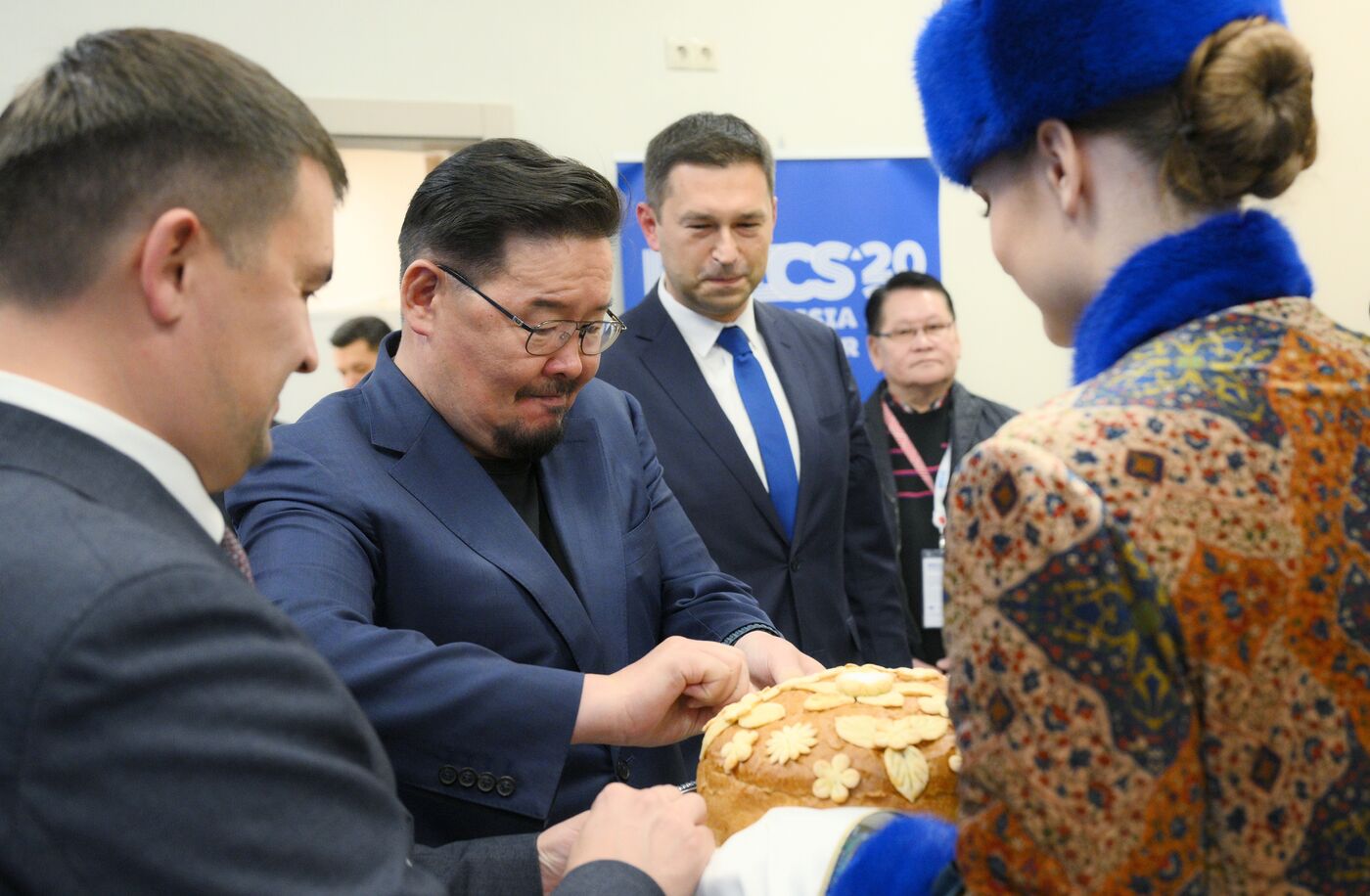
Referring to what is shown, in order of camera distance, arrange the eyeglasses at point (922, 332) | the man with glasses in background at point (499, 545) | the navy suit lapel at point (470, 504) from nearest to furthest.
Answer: the man with glasses in background at point (499, 545) < the navy suit lapel at point (470, 504) < the eyeglasses at point (922, 332)

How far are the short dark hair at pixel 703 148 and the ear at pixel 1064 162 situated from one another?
236 cm

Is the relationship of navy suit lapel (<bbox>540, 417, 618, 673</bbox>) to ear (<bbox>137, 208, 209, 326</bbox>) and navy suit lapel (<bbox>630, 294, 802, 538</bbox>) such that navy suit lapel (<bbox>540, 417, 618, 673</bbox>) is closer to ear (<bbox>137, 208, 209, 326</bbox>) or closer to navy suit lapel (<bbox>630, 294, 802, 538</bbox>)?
ear (<bbox>137, 208, 209, 326</bbox>)

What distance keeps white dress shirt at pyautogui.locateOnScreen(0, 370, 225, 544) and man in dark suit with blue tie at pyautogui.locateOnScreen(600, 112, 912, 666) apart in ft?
7.18

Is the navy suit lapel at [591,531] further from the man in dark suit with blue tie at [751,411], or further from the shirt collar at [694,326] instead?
the shirt collar at [694,326]

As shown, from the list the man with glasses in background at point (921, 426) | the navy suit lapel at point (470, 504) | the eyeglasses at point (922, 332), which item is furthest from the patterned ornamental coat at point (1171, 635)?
the eyeglasses at point (922, 332)

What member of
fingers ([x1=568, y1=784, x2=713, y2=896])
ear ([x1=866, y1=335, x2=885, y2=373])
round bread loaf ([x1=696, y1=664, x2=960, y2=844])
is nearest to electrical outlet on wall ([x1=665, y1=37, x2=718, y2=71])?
ear ([x1=866, y1=335, x2=885, y2=373])

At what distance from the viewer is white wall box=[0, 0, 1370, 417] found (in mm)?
4879

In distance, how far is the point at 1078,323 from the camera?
3.72 feet

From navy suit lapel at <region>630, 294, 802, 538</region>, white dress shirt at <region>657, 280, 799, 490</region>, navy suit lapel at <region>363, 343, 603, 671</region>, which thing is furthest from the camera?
white dress shirt at <region>657, 280, 799, 490</region>

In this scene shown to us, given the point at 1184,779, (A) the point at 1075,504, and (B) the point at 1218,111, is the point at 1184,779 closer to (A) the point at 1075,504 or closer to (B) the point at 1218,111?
(A) the point at 1075,504

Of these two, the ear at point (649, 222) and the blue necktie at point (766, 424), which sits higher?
the ear at point (649, 222)

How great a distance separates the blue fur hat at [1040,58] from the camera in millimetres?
1032

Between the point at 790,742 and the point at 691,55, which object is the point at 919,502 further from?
the point at 790,742

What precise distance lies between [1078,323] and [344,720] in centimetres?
69
